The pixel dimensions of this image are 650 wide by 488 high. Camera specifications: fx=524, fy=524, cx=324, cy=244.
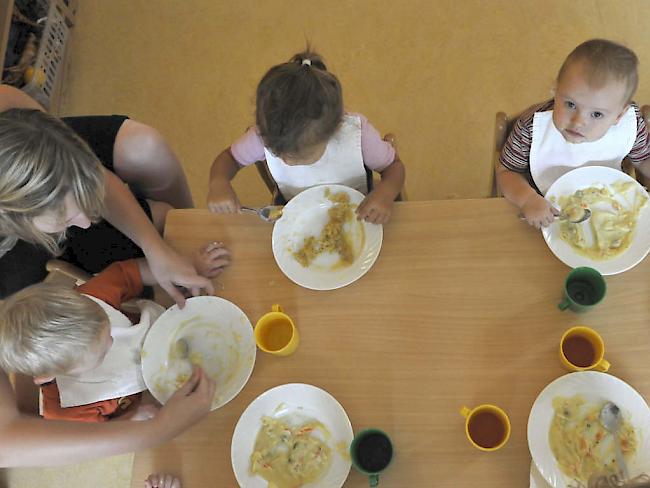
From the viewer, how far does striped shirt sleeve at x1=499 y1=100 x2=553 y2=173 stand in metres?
1.19

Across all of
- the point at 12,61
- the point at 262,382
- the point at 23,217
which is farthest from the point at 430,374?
the point at 12,61

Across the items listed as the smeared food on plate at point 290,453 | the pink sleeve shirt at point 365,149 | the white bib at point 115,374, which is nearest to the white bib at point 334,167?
the pink sleeve shirt at point 365,149

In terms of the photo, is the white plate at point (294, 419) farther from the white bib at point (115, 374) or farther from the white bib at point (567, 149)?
the white bib at point (567, 149)

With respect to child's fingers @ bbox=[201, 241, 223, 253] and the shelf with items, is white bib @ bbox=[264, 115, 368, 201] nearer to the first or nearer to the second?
child's fingers @ bbox=[201, 241, 223, 253]

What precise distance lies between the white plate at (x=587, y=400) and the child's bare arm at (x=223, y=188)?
706 millimetres

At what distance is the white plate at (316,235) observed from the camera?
1025mm

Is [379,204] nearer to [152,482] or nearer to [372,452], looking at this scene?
[372,452]

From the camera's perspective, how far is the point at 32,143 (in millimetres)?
939

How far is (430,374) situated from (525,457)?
202 millimetres

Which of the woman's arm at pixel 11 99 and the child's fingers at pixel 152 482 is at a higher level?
the woman's arm at pixel 11 99

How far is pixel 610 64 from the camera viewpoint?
1.02 meters

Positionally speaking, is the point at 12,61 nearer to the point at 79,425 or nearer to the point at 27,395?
the point at 27,395

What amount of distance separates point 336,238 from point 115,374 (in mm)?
521

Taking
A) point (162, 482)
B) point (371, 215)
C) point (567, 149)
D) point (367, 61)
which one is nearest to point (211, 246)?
point (371, 215)
